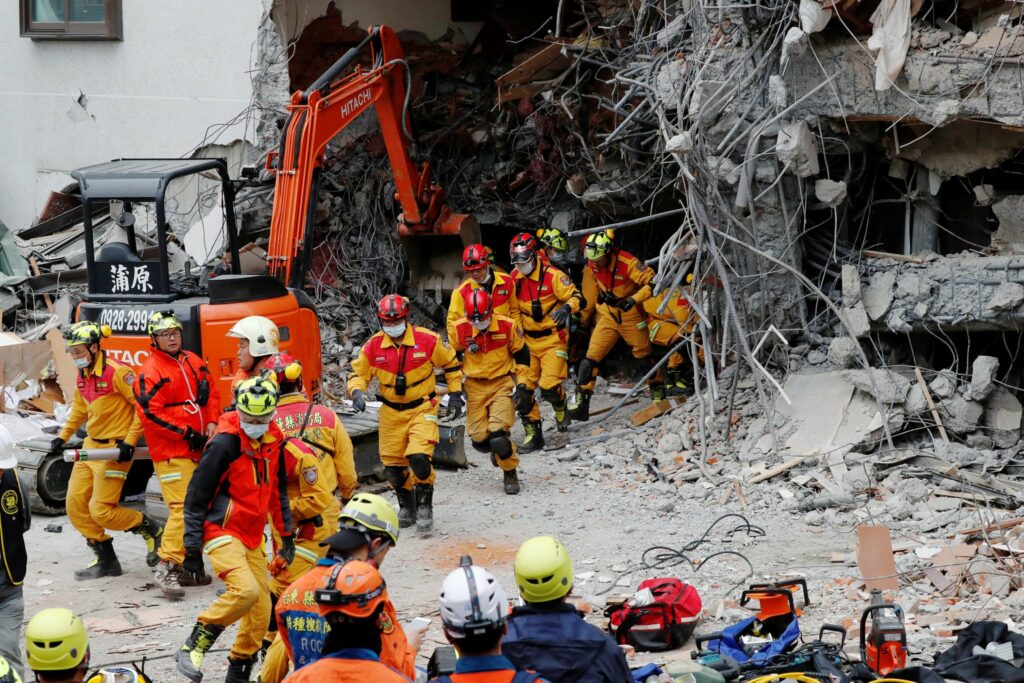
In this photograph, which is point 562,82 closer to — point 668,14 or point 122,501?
point 668,14

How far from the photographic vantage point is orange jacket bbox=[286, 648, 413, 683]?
3.62 metres

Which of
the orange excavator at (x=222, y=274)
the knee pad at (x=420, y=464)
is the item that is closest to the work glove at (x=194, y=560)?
the orange excavator at (x=222, y=274)

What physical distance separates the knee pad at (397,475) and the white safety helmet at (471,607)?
5430 millimetres

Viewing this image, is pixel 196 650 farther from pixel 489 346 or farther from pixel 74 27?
pixel 74 27

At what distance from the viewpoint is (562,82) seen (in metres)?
12.2

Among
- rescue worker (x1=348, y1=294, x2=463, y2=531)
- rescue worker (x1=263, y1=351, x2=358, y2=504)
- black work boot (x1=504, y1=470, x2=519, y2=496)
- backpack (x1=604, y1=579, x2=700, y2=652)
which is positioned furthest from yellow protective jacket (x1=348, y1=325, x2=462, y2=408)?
→ backpack (x1=604, y1=579, x2=700, y2=652)

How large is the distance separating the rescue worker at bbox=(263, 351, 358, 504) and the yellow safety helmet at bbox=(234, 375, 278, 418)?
2.33 feet

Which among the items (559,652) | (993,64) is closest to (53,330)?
(993,64)

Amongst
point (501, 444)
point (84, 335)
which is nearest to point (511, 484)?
point (501, 444)

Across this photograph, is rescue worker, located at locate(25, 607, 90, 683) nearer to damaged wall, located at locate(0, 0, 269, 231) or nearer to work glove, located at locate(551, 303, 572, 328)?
work glove, located at locate(551, 303, 572, 328)

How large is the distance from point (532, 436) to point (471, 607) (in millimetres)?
7508

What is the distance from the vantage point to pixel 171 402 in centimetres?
793

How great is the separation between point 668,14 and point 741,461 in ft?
13.3

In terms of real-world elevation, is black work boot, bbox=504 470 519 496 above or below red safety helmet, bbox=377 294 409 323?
below
